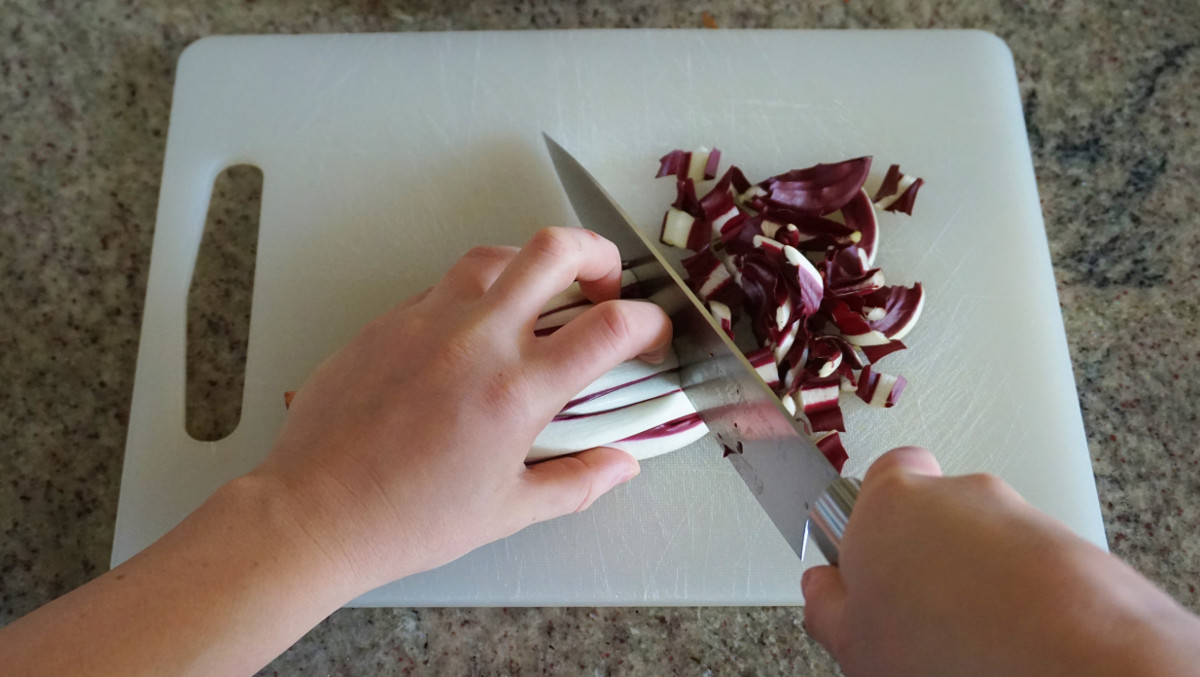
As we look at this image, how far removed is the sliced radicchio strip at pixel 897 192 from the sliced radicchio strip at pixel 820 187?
7 cm

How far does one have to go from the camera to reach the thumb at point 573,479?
113cm

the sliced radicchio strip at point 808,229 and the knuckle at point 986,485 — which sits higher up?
the sliced radicchio strip at point 808,229

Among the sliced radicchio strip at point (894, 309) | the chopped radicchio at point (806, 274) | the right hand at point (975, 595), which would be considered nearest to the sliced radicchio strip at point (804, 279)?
the chopped radicchio at point (806, 274)

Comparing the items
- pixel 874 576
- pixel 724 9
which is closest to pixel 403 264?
pixel 724 9

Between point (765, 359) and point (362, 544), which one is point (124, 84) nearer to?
point (362, 544)

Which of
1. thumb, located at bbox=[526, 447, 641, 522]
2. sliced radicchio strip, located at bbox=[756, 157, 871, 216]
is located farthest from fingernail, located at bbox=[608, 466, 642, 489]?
sliced radicchio strip, located at bbox=[756, 157, 871, 216]

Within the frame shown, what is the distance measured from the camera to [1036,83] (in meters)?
1.64

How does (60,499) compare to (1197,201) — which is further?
(1197,201)

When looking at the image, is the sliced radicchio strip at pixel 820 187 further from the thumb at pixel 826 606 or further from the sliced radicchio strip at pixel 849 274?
the thumb at pixel 826 606

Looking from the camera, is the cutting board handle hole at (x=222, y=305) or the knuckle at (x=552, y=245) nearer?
the knuckle at (x=552, y=245)

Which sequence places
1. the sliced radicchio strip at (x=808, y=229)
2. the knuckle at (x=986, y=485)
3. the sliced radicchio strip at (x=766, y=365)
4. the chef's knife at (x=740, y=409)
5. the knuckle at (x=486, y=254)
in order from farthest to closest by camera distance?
the sliced radicchio strip at (x=808, y=229) → the sliced radicchio strip at (x=766, y=365) → the knuckle at (x=486, y=254) → the chef's knife at (x=740, y=409) → the knuckle at (x=986, y=485)

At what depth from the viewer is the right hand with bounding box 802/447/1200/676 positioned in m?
0.50

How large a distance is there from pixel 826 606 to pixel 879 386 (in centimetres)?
68

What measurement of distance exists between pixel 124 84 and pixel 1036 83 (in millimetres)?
1974
